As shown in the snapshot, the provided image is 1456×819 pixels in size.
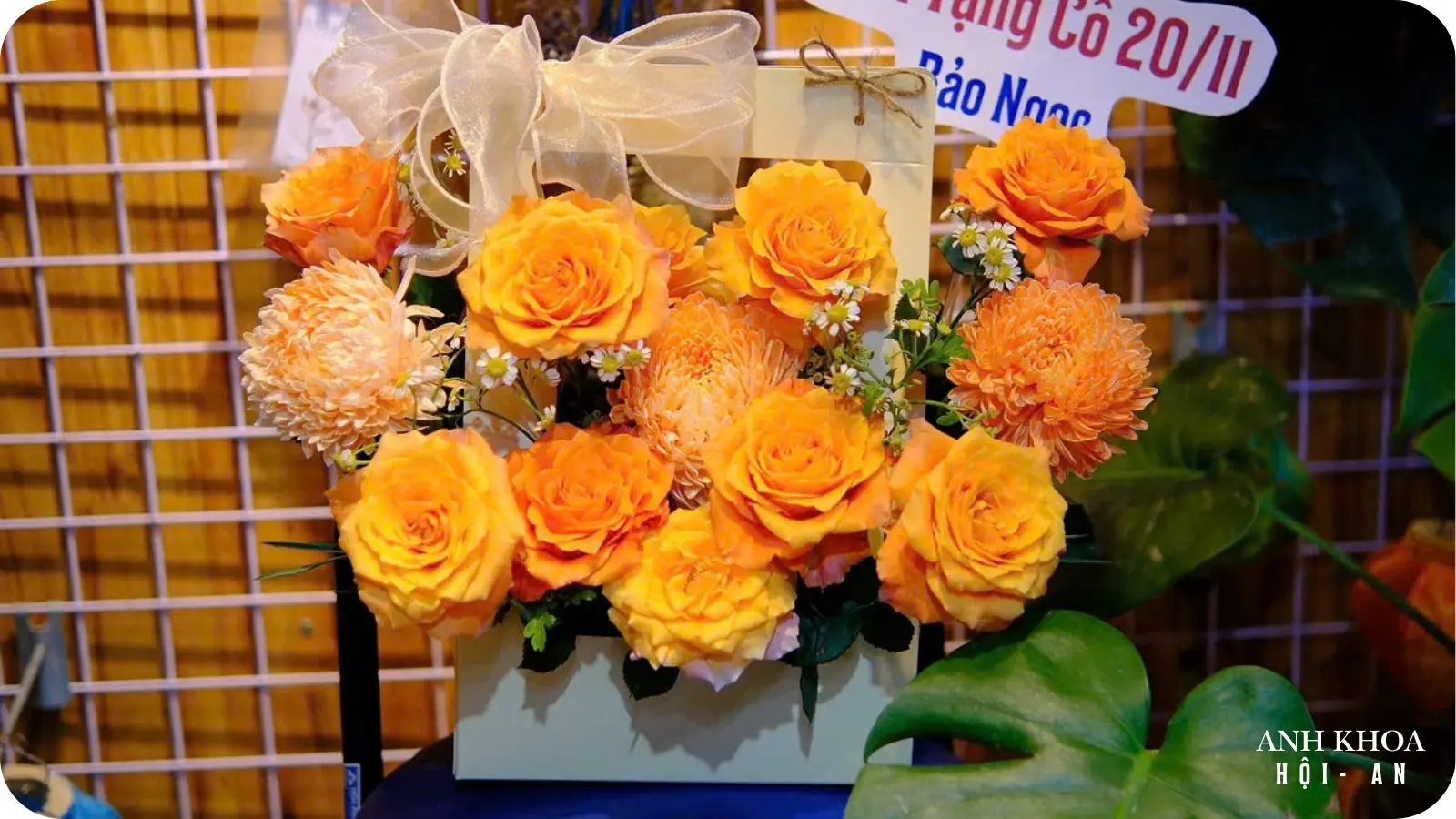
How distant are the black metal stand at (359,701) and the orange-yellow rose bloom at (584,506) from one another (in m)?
0.22

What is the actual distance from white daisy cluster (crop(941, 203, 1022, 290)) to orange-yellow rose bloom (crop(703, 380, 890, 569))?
4.9 inches

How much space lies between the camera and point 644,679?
0.60m

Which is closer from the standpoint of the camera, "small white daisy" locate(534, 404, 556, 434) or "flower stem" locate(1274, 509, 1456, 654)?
"small white daisy" locate(534, 404, 556, 434)

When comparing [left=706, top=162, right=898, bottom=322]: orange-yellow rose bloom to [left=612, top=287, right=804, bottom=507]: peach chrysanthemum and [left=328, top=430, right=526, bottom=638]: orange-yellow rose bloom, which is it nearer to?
[left=612, top=287, right=804, bottom=507]: peach chrysanthemum

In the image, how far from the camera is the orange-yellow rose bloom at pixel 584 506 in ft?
1.81

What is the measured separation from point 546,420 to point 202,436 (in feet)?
1.54

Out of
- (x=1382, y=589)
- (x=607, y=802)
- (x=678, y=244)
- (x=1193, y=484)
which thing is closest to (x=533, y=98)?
(x=678, y=244)

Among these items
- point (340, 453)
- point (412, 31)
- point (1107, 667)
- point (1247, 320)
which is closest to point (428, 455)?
point (340, 453)

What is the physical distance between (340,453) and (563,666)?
18 centimetres

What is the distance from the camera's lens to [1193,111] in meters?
0.84

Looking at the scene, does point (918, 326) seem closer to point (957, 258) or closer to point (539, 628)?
point (957, 258)

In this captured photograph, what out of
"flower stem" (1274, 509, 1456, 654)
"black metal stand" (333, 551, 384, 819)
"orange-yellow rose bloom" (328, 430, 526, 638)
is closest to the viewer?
"orange-yellow rose bloom" (328, 430, 526, 638)

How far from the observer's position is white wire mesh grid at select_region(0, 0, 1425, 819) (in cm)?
85

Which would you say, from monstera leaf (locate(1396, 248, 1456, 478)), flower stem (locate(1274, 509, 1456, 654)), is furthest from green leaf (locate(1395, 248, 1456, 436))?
flower stem (locate(1274, 509, 1456, 654))
